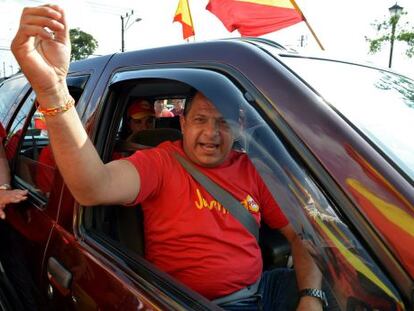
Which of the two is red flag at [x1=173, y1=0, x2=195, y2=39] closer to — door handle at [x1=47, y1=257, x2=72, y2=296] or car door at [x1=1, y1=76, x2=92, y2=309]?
car door at [x1=1, y1=76, x2=92, y2=309]

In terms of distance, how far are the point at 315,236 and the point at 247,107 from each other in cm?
38

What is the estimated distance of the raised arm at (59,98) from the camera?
1206 mm

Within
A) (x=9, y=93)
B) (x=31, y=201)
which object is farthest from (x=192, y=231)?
(x=9, y=93)

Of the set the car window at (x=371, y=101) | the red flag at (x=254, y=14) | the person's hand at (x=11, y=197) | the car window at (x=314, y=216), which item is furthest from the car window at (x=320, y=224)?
the red flag at (x=254, y=14)

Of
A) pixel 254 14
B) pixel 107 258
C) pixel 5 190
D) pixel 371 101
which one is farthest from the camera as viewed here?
pixel 254 14

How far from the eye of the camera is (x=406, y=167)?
985 mm

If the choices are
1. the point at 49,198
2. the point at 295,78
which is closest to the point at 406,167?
the point at 295,78

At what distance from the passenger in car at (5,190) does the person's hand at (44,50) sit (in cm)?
95

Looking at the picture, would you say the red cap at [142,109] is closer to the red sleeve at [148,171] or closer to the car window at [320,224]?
the red sleeve at [148,171]

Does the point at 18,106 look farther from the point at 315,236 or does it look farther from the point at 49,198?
the point at 315,236

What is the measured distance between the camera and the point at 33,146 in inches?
96.3

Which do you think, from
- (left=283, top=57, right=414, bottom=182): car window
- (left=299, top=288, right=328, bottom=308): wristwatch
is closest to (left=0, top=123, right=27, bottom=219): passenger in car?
(left=299, top=288, right=328, bottom=308): wristwatch

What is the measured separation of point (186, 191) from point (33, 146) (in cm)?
121

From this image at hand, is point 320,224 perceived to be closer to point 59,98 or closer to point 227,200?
point 227,200
